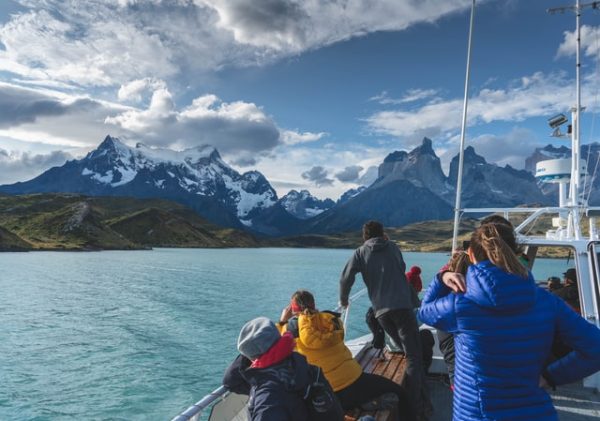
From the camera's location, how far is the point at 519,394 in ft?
12.4

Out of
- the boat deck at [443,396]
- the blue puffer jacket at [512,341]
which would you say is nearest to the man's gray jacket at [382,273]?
the boat deck at [443,396]

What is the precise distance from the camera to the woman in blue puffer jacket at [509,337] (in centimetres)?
362

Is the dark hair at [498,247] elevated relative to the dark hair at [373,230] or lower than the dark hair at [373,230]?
lower

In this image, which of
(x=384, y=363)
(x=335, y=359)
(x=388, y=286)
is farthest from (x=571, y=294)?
(x=335, y=359)

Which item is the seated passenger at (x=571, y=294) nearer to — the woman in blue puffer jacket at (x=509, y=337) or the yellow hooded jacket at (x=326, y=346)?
the yellow hooded jacket at (x=326, y=346)

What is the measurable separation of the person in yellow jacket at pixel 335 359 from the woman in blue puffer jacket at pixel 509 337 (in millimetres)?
3025

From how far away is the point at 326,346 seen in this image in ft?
22.3

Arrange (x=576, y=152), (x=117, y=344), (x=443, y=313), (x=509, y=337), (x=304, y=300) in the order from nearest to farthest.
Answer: (x=509, y=337) < (x=443, y=313) < (x=304, y=300) < (x=576, y=152) < (x=117, y=344)

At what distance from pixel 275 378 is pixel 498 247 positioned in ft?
8.94

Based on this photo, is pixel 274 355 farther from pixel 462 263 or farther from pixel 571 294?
pixel 571 294

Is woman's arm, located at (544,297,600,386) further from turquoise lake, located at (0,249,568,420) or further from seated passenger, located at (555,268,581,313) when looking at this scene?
turquoise lake, located at (0,249,568,420)

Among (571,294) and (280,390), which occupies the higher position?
(571,294)

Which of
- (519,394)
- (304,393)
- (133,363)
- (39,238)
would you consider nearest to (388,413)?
(304,393)

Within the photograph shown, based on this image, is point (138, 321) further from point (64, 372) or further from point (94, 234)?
point (94, 234)
